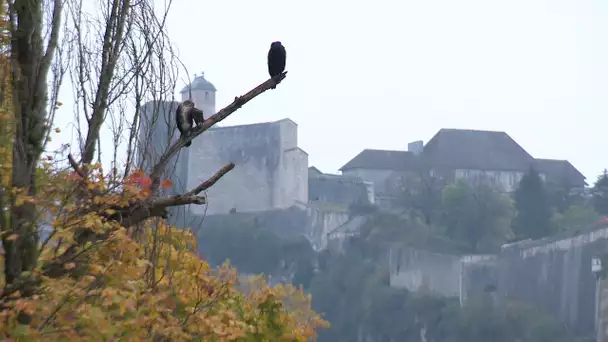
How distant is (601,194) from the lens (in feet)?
206

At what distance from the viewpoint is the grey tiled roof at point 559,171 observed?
6912 centimetres

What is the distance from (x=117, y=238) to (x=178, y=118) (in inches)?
27.9

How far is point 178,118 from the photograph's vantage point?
20.1ft

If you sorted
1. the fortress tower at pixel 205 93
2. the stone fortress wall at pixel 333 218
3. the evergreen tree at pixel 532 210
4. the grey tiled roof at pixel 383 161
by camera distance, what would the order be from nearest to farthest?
the stone fortress wall at pixel 333 218 < the evergreen tree at pixel 532 210 < the fortress tower at pixel 205 93 < the grey tiled roof at pixel 383 161

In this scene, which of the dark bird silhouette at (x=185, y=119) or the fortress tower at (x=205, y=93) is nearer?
the dark bird silhouette at (x=185, y=119)

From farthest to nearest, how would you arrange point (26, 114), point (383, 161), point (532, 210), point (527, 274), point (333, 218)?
point (383, 161) < point (333, 218) < point (532, 210) < point (527, 274) < point (26, 114)

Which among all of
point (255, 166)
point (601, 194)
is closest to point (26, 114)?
point (255, 166)

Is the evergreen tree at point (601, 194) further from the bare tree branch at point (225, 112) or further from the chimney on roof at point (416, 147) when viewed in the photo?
the bare tree branch at point (225, 112)

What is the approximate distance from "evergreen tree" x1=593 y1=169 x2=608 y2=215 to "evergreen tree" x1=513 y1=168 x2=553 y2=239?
2.66 meters

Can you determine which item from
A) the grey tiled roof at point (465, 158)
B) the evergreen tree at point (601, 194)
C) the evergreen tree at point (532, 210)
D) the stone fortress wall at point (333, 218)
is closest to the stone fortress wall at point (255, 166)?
the stone fortress wall at point (333, 218)

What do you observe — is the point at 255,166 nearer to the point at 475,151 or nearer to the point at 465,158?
the point at 465,158

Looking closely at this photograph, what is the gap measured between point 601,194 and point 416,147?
15.0 meters

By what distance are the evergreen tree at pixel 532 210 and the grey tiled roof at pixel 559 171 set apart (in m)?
6.30

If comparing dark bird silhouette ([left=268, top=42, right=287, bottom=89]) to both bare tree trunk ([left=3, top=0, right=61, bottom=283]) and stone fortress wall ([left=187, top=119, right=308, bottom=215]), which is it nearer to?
bare tree trunk ([left=3, top=0, right=61, bottom=283])
